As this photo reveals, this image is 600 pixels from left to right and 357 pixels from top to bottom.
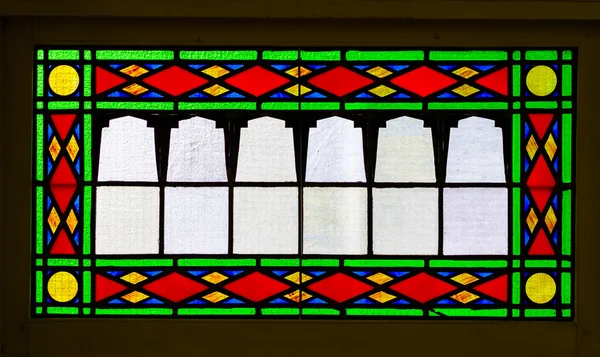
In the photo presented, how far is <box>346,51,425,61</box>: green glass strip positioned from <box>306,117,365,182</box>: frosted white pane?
0.17 meters

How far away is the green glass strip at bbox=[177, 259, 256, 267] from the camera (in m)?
1.80

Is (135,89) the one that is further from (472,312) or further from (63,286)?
(472,312)

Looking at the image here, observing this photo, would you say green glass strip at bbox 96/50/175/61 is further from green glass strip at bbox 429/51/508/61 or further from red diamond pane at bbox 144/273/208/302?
green glass strip at bbox 429/51/508/61

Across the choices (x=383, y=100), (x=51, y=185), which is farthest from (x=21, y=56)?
(x=383, y=100)

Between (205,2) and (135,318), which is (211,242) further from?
(205,2)

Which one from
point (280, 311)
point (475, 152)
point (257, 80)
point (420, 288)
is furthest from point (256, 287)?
point (475, 152)

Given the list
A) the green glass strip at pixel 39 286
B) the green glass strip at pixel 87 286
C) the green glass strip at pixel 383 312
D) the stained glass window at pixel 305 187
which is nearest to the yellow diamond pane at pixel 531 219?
the stained glass window at pixel 305 187

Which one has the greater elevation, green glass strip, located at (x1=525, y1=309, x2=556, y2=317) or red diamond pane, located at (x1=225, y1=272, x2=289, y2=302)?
red diamond pane, located at (x1=225, y1=272, x2=289, y2=302)

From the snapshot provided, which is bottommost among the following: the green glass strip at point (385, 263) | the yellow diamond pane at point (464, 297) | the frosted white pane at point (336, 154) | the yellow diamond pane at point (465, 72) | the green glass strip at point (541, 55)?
the yellow diamond pane at point (464, 297)

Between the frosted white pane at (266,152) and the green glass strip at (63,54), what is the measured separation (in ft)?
1.55

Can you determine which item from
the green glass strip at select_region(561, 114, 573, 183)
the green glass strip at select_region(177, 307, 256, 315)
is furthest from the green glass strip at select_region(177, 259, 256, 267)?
the green glass strip at select_region(561, 114, 573, 183)

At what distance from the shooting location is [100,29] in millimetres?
1778

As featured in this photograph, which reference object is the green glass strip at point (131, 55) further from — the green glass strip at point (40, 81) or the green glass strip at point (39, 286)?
the green glass strip at point (39, 286)

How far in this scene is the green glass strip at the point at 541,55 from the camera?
5.86ft
